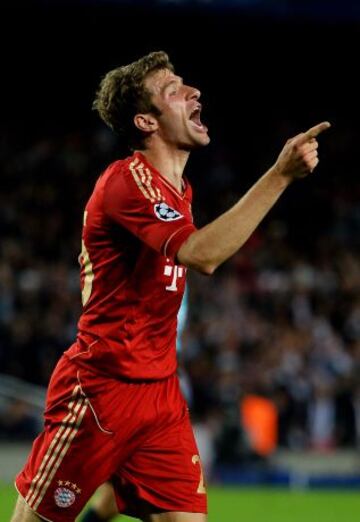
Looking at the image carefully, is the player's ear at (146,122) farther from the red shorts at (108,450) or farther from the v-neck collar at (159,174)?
the red shorts at (108,450)

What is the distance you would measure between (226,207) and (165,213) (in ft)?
41.0

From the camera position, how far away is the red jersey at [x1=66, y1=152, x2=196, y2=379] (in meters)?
4.52

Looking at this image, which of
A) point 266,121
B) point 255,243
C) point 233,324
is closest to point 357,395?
point 233,324

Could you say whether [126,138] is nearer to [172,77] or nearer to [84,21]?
[172,77]

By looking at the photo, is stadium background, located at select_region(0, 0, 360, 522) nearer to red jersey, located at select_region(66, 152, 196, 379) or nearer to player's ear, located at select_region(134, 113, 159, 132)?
red jersey, located at select_region(66, 152, 196, 379)

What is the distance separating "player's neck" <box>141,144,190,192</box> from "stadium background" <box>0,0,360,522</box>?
7.16 metres

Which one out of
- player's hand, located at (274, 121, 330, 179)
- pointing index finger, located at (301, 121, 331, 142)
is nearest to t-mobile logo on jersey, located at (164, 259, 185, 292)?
player's hand, located at (274, 121, 330, 179)

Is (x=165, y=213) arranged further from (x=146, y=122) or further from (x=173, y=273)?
(x=146, y=122)

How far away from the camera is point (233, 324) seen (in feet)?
44.9

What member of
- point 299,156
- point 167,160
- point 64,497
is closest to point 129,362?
point 64,497

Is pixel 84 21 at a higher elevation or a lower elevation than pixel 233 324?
higher

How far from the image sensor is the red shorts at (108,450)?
183 inches

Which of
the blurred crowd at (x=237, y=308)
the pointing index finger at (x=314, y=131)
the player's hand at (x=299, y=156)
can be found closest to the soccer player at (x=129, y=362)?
the player's hand at (x=299, y=156)

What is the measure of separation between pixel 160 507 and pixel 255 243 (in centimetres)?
1089
